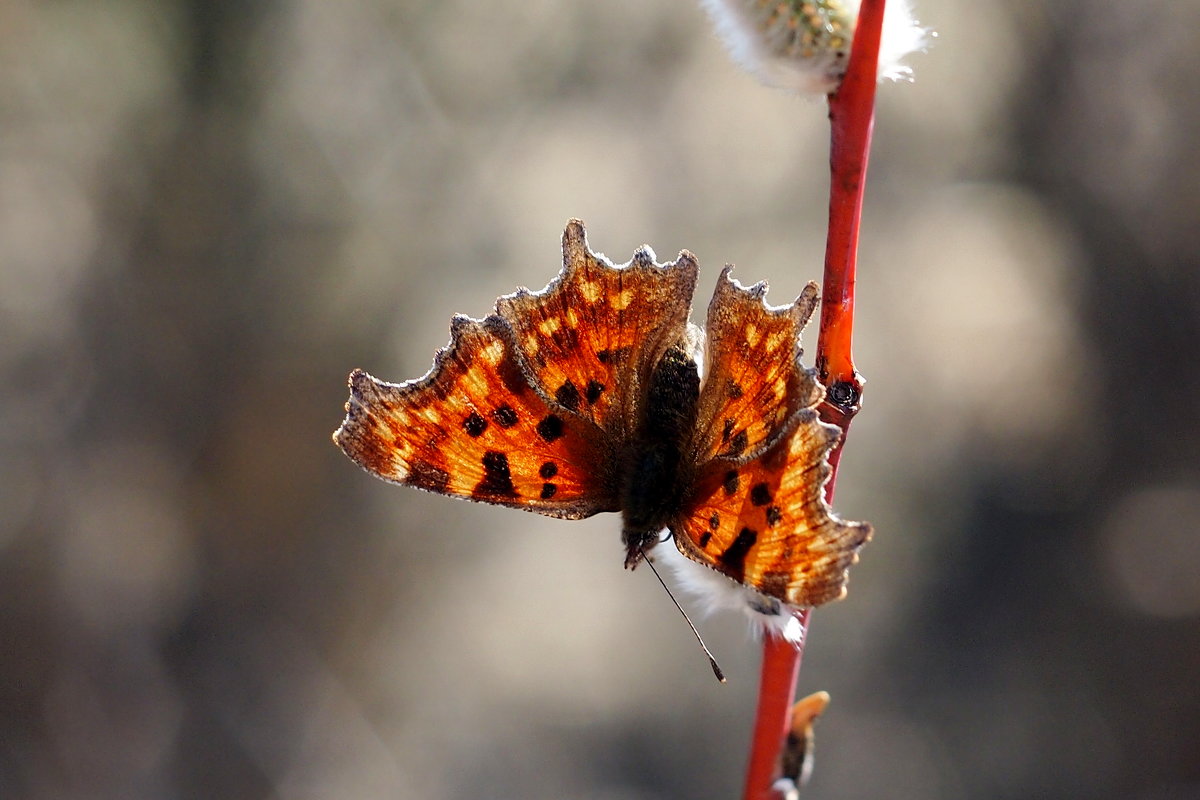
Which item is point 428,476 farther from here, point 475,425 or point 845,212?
point 845,212

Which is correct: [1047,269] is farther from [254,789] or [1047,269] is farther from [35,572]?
[35,572]

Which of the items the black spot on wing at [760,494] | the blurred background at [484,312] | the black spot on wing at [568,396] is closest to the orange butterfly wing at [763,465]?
the black spot on wing at [760,494]

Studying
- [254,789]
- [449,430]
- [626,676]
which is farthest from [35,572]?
[449,430]

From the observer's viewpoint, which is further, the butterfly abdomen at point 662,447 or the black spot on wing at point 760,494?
the butterfly abdomen at point 662,447

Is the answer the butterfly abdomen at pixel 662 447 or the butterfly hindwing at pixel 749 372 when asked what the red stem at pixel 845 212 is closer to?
the butterfly hindwing at pixel 749 372

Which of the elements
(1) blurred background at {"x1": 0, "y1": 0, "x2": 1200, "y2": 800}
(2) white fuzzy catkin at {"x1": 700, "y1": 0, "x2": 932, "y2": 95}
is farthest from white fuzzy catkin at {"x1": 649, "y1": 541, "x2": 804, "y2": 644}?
(1) blurred background at {"x1": 0, "y1": 0, "x2": 1200, "y2": 800}

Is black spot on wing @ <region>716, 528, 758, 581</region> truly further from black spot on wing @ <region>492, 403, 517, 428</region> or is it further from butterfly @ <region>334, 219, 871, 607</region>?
black spot on wing @ <region>492, 403, 517, 428</region>

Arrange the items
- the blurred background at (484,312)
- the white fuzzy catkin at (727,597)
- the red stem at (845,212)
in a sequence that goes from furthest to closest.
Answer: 1. the blurred background at (484,312)
2. the white fuzzy catkin at (727,597)
3. the red stem at (845,212)

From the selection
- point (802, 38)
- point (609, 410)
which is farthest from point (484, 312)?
point (802, 38)
